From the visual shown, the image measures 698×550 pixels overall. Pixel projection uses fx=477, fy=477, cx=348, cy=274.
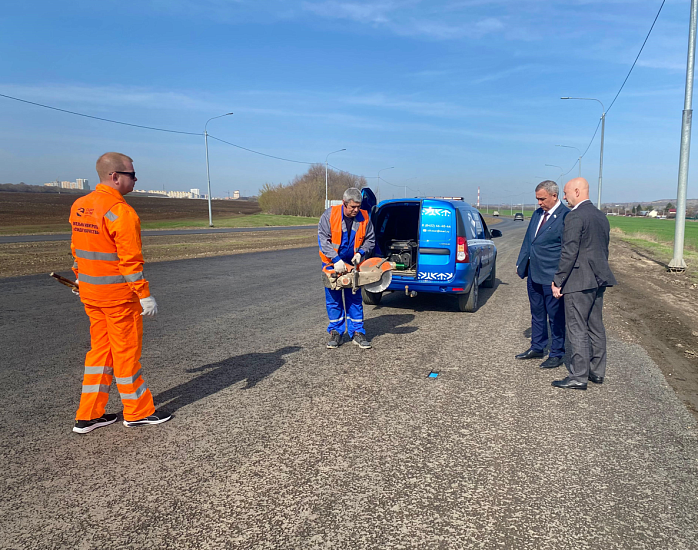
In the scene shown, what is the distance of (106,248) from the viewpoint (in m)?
3.45

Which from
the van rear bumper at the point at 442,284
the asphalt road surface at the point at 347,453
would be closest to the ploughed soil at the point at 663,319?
the asphalt road surface at the point at 347,453

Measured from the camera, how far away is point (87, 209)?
3.43 meters

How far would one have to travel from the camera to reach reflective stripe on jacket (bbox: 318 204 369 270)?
18.9ft

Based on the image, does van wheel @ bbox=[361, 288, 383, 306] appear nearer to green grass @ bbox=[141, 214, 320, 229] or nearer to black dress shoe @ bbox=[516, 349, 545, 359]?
black dress shoe @ bbox=[516, 349, 545, 359]

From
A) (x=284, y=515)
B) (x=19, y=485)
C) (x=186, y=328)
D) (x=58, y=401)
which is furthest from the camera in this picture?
(x=186, y=328)

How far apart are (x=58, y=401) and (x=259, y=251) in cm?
1671

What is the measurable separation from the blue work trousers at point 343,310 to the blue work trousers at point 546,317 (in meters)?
2.07

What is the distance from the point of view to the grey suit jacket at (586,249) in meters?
4.63

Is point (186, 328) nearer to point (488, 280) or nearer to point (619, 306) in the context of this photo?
point (488, 280)

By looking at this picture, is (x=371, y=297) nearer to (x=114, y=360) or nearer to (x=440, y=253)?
(x=440, y=253)

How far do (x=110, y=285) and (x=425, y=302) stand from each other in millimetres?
6546

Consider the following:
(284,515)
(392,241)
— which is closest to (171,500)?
(284,515)

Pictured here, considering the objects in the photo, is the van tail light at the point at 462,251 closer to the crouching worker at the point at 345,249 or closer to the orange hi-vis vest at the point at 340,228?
the crouching worker at the point at 345,249

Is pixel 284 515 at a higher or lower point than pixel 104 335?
lower
